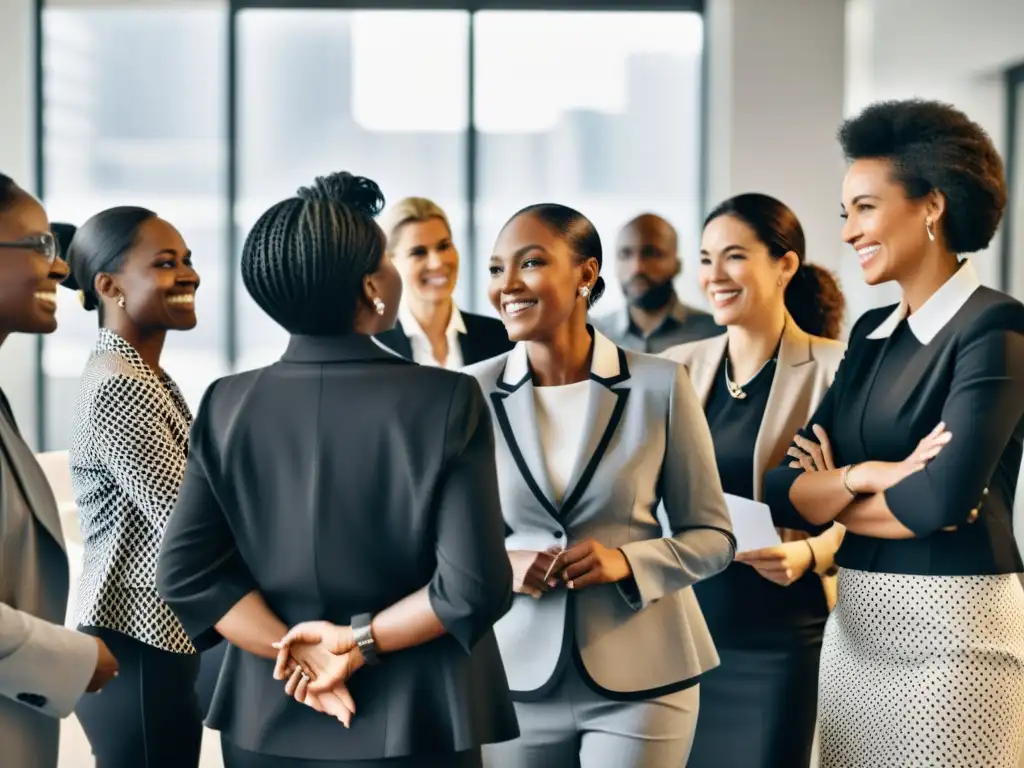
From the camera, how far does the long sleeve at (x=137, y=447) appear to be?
2205 mm

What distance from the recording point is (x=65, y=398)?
7488mm

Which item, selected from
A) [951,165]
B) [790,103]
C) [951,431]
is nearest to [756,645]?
[951,431]

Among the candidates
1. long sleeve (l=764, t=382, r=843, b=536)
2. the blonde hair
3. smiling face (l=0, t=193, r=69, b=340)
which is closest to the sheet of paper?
long sleeve (l=764, t=382, r=843, b=536)

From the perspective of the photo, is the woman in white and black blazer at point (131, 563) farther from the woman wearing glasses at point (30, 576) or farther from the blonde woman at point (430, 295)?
the blonde woman at point (430, 295)

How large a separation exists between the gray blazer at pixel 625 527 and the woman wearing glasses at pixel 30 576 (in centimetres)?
76

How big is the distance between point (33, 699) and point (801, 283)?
2.14 meters

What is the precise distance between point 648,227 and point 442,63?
3.30 meters

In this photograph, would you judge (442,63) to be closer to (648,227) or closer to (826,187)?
(826,187)

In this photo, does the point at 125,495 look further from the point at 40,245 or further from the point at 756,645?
the point at 756,645

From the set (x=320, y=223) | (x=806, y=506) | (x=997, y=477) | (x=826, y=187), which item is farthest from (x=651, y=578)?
(x=826, y=187)

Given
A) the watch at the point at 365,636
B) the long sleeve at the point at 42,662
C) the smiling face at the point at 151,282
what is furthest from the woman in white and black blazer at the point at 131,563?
the watch at the point at 365,636

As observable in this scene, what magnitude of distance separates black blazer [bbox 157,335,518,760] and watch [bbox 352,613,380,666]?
0.02 m

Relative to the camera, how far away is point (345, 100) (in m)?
7.59

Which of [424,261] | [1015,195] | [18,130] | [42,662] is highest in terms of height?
[18,130]
